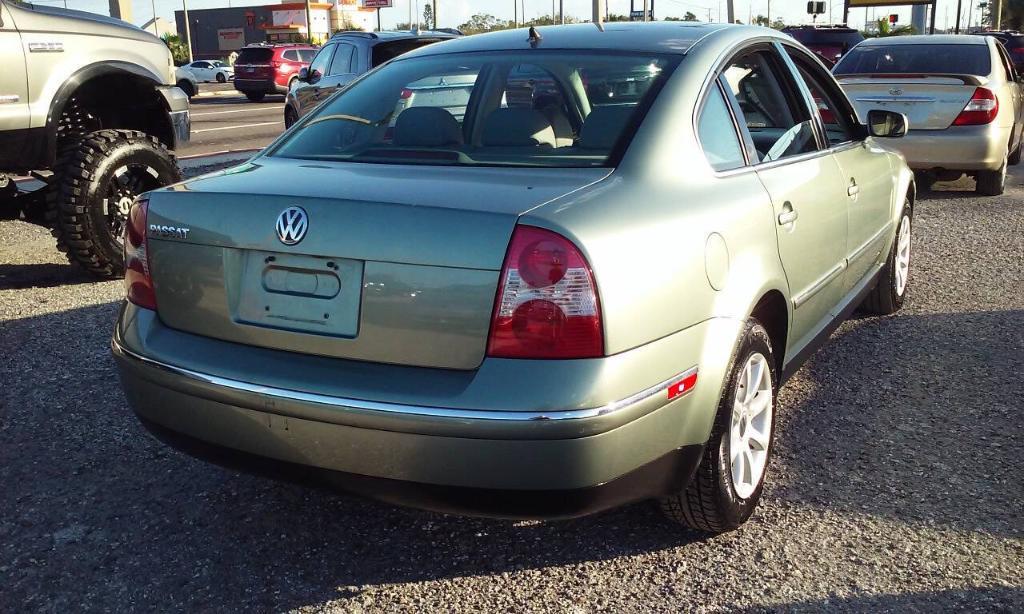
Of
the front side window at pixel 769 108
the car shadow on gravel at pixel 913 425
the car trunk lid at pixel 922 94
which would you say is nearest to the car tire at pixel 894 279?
the car shadow on gravel at pixel 913 425

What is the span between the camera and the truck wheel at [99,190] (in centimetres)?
586

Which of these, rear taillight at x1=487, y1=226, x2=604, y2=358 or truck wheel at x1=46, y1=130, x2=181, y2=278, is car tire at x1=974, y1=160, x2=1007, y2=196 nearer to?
truck wheel at x1=46, y1=130, x2=181, y2=278

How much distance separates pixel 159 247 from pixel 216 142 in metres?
12.7

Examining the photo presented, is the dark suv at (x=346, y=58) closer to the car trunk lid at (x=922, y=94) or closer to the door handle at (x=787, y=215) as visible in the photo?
the car trunk lid at (x=922, y=94)

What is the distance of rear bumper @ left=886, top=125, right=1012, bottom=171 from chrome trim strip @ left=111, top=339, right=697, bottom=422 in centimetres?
736

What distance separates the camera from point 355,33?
11.7 m

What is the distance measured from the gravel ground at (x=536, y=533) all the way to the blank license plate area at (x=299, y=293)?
1.58 ft

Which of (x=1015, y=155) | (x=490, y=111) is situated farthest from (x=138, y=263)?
(x=1015, y=155)

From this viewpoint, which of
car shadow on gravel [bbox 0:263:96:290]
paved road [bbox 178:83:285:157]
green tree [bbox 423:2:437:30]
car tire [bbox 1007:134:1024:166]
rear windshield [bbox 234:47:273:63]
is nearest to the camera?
car shadow on gravel [bbox 0:263:96:290]

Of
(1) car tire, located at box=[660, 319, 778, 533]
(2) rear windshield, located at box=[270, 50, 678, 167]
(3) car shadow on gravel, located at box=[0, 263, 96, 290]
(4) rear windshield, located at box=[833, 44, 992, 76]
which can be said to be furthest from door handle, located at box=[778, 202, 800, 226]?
(4) rear windshield, located at box=[833, 44, 992, 76]

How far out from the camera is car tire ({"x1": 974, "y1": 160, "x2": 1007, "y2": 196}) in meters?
9.70

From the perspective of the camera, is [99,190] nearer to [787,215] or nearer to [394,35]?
[787,215]

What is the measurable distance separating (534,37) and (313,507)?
5.94ft

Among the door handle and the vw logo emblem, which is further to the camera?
the door handle
